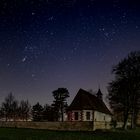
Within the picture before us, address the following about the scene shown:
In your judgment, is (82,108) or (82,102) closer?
(82,108)

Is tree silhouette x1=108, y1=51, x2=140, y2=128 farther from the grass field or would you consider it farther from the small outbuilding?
the grass field

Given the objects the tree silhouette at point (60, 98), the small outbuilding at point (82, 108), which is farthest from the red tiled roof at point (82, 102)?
the tree silhouette at point (60, 98)

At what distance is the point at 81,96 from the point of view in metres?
69.1

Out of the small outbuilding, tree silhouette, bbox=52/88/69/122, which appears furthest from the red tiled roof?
tree silhouette, bbox=52/88/69/122

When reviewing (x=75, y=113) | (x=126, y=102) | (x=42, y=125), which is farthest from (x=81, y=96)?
(x=42, y=125)

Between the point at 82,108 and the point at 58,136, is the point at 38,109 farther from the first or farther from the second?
the point at 58,136

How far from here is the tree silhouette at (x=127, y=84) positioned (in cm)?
6247

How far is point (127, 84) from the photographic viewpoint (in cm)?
6228

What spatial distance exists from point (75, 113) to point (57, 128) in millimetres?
21708

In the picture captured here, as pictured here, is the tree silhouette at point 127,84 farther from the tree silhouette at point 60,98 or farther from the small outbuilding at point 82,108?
the tree silhouette at point 60,98

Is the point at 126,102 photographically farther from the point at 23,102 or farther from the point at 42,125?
the point at 23,102

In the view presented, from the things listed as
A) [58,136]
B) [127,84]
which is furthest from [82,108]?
[58,136]

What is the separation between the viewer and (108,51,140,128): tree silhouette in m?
62.5

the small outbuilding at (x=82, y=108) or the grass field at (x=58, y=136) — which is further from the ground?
the small outbuilding at (x=82, y=108)
